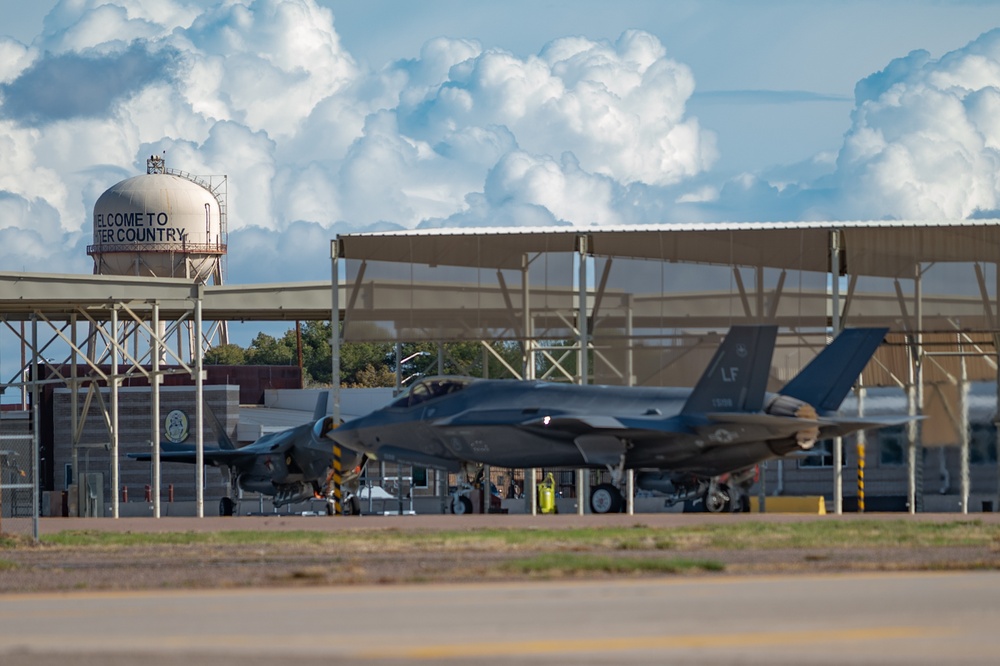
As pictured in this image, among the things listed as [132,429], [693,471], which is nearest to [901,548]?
[693,471]

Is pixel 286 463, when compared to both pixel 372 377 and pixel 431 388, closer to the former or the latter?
pixel 431 388

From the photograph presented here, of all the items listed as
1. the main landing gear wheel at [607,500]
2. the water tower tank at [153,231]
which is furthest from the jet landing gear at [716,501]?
the water tower tank at [153,231]

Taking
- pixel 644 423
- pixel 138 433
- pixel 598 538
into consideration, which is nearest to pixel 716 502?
pixel 644 423

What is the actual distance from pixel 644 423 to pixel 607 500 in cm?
317

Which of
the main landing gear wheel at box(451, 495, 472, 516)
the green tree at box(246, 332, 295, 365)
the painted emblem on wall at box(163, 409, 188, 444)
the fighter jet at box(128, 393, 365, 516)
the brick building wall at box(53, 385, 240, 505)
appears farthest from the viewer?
the green tree at box(246, 332, 295, 365)

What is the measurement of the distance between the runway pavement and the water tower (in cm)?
5622

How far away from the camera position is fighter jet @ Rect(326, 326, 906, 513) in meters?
33.2

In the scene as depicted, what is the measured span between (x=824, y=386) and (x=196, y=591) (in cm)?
2100

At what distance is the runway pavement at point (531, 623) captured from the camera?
10.2 meters

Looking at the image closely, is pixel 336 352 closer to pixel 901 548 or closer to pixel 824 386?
pixel 824 386

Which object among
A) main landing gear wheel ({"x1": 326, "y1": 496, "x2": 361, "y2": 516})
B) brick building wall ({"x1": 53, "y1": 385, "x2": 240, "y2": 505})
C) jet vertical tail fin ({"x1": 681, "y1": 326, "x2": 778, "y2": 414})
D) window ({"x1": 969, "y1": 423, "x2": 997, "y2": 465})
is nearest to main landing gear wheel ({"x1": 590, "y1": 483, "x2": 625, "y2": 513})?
jet vertical tail fin ({"x1": 681, "y1": 326, "x2": 778, "y2": 414})

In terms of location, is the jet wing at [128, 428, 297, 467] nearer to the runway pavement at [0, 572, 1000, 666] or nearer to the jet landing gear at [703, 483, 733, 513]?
the jet landing gear at [703, 483, 733, 513]

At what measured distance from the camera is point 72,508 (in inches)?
1886

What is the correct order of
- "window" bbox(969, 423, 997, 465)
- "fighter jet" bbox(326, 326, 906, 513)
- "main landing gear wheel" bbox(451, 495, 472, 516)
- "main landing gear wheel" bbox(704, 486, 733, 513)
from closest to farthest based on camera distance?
"fighter jet" bbox(326, 326, 906, 513)
"main landing gear wheel" bbox(704, 486, 733, 513)
"main landing gear wheel" bbox(451, 495, 472, 516)
"window" bbox(969, 423, 997, 465)
